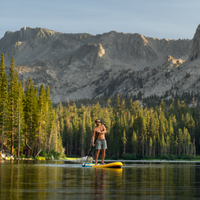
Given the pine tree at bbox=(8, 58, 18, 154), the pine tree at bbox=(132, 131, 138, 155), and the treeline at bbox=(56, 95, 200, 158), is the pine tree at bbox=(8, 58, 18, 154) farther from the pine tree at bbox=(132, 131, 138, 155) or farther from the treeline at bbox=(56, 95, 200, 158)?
the treeline at bbox=(56, 95, 200, 158)

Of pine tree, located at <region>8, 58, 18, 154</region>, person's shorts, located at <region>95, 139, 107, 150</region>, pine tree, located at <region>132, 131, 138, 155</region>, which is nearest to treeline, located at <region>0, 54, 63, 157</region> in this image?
pine tree, located at <region>8, 58, 18, 154</region>

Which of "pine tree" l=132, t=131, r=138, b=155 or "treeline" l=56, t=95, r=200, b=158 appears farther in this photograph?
"treeline" l=56, t=95, r=200, b=158

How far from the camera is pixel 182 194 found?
1062cm

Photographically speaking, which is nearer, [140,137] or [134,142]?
[134,142]

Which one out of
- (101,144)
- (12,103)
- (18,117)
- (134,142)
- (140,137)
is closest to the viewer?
(101,144)

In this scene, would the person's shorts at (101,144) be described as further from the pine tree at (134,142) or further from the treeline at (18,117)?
the pine tree at (134,142)

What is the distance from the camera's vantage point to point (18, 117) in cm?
6431

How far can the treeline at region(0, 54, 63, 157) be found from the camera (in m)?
63.2

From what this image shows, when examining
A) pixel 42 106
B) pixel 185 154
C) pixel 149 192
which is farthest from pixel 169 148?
pixel 149 192

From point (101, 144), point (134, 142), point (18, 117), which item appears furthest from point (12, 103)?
point (134, 142)

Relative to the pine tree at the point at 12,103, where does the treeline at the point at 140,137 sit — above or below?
below

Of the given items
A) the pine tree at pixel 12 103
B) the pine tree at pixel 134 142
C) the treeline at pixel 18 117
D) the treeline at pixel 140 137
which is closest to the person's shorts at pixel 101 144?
the treeline at pixel 18 117

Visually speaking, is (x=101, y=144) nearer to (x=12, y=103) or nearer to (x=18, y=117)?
(x=18, y=117)

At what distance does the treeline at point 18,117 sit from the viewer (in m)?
63.2
